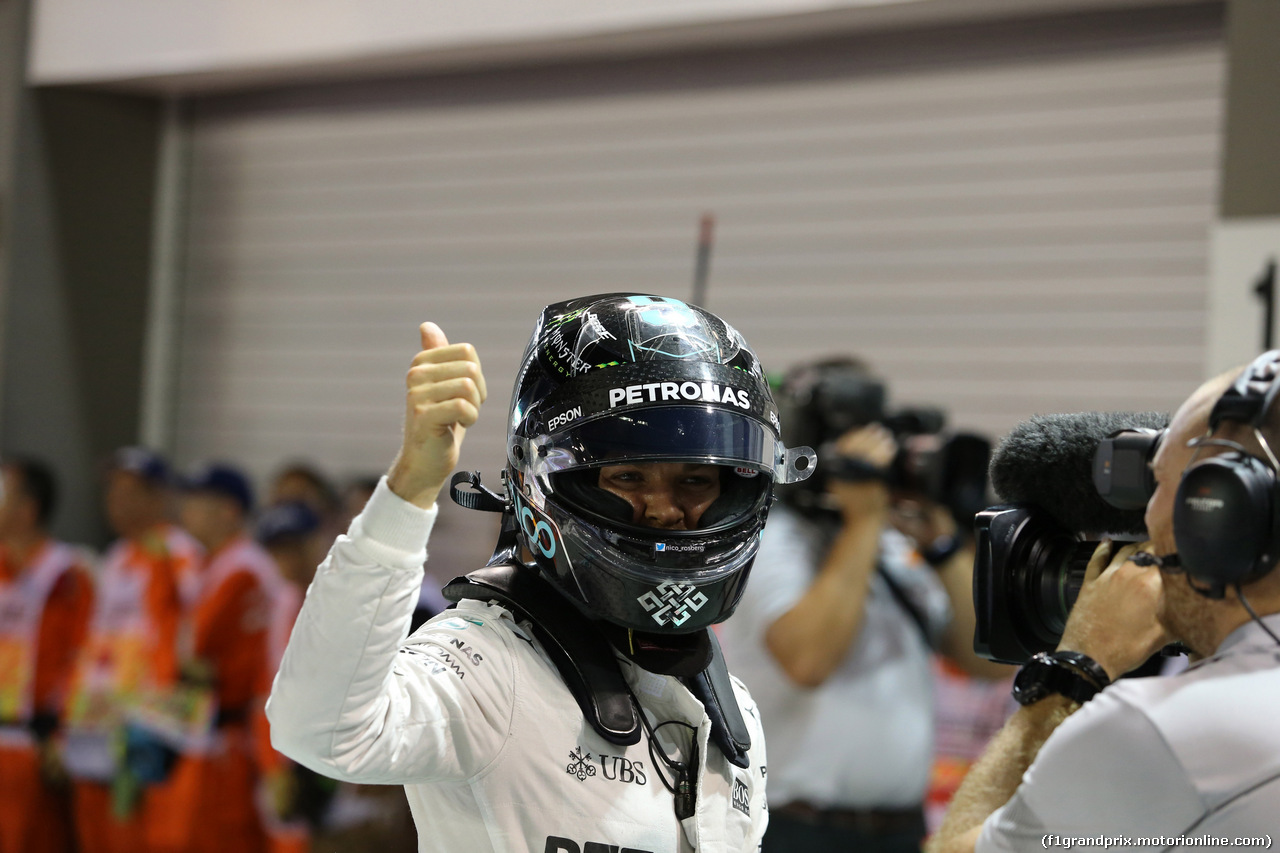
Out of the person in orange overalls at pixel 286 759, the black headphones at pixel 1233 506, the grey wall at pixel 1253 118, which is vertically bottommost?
the person in orange overalls at pixel 286 759

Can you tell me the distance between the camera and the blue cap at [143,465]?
Result: 264 inches

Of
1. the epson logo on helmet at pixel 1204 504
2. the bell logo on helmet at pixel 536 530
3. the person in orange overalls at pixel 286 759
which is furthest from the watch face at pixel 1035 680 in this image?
the person in orange overalls at pixel 286 759

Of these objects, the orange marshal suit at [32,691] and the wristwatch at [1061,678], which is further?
the orange marshal suit at [32,691]

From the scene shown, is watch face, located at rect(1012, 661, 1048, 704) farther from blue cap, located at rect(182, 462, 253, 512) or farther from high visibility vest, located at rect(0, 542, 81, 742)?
high visibility vest, located at rect(0, 542, 81, 742)

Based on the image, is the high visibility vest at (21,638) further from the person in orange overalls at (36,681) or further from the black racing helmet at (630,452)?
the black racing helmet at (630,452)

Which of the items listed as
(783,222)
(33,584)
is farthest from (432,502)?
(33,584)

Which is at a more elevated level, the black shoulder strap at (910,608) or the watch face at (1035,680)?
the watch face at (1035,680)

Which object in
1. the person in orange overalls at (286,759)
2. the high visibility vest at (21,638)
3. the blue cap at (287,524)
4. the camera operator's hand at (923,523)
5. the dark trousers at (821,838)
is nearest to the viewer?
the dark trousers at (821,838)

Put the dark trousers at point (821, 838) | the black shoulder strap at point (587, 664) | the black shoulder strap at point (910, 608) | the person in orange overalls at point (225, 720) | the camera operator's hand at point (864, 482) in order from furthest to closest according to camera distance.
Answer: the person in orange overalls at point (225, 720) < the black shoulder strap at point (910, 608) < the camera operator's hand at point (864, 482) < the dark trousers at point (821, 838) < the black shoulder strap at point (587, 664)

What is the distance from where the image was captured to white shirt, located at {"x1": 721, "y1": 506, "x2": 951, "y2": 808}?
390 centimetres

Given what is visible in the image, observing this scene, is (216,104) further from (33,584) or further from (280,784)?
(280,784)

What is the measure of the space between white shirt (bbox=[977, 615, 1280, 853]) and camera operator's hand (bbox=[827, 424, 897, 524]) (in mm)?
2440

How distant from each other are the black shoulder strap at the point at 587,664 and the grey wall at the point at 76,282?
6726mm

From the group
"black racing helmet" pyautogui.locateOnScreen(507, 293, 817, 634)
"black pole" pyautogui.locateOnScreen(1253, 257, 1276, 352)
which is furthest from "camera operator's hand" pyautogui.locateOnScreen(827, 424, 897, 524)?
"black racing helmet" pyautogui.locateOnScreen(507, 293, 817, 634)
